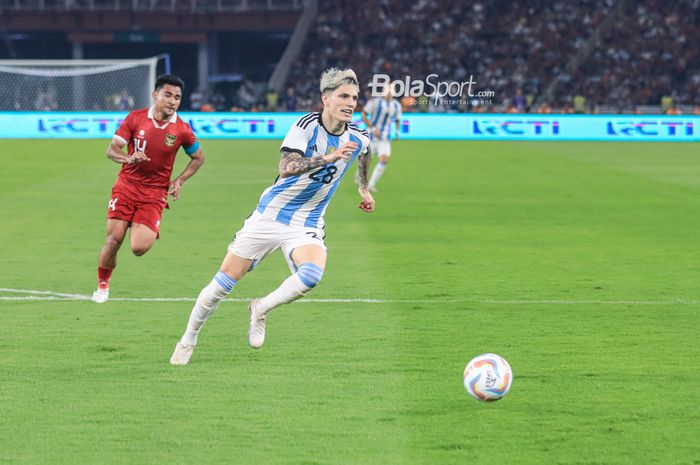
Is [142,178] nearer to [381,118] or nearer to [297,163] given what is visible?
[297,163]

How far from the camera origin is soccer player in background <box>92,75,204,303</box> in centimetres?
1096

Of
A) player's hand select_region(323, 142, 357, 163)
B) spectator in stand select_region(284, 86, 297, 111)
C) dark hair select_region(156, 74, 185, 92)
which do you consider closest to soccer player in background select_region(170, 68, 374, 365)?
player's hand select_region(323, 142, 357, 163)

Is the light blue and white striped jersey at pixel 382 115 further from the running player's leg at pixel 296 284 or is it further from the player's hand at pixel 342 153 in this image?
the player's hand at pixel 342 153

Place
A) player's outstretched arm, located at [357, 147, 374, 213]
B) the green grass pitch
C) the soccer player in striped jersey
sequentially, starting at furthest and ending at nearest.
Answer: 1. the soccer player in striped jersey
2. player's outstretched arm, located at [357, 147, 374, 213]
3. the green grass pitch

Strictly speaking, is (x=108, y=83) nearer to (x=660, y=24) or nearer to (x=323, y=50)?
(x=323, y=50)

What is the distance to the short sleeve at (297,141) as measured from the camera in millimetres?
7957

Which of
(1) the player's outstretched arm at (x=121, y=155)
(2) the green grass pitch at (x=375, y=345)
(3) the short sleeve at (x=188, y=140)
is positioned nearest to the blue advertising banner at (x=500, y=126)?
(2) the green grass pitch at (x=375, y=345)

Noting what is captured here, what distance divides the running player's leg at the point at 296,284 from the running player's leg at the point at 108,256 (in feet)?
→ 10.0

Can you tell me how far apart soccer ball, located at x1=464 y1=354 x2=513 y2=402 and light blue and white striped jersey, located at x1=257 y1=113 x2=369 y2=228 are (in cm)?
169

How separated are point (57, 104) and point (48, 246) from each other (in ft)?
139

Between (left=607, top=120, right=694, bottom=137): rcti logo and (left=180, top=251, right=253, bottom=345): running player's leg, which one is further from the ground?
(left=180, top=251, right=253, bottom=345): running player's leg

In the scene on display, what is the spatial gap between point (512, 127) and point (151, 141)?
30.1 m

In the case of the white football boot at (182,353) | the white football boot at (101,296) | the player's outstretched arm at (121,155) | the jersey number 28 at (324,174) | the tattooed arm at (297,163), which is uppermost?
the tattooed arm at (297,163)

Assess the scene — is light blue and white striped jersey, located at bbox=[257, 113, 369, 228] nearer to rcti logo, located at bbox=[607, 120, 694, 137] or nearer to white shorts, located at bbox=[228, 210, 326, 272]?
white shorts, located at bbox=[228, 210, 326, 272]
